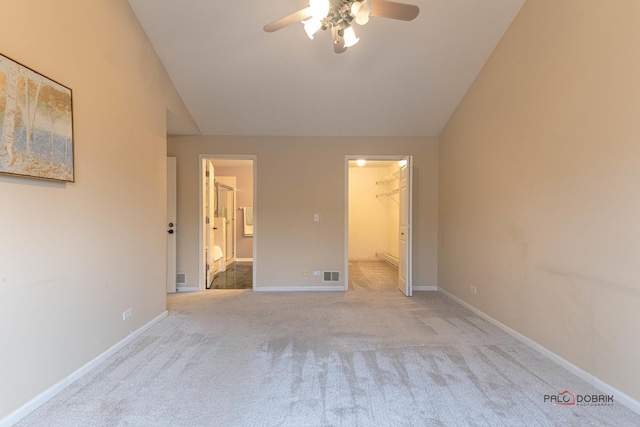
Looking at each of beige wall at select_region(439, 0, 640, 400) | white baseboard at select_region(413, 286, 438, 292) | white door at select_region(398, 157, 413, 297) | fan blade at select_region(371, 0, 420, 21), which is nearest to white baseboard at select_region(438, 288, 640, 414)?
beige wall at select_region(439, 0, 640, 400)

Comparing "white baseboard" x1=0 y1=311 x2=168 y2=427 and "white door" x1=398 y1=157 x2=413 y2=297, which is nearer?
"white baseboard" x1=0 y1=311 x2=168 y2=427

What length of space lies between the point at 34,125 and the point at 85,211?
0.69 m

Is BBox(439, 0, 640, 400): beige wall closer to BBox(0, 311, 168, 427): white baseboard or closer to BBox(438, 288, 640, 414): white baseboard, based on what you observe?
BBox(438, 288, 640, 414): white baseboard

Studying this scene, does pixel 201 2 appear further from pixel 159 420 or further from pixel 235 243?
pixel 235 243

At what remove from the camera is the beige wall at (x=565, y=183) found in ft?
6.21

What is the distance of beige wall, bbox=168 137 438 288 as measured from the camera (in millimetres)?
4656

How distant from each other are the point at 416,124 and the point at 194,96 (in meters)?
3.15

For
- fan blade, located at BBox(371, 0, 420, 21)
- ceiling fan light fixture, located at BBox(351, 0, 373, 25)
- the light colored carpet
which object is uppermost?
fan blade, located at BBox(371, 0, 420, 21)

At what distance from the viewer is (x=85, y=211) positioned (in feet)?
7.40

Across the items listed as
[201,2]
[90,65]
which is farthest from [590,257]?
[90,65]

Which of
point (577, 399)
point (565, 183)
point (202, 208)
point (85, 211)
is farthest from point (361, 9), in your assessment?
point (202, 208)

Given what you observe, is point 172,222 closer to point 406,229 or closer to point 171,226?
point 171,226

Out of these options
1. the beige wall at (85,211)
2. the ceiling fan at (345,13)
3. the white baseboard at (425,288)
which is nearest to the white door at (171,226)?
the beige wall at (85,211)

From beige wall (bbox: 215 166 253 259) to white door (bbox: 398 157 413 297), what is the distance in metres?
4.30
